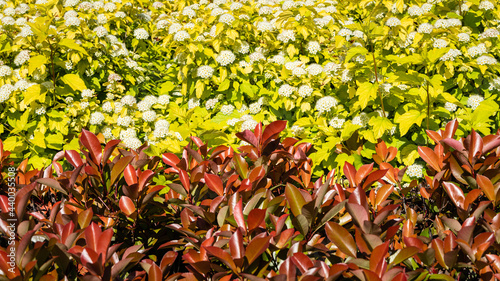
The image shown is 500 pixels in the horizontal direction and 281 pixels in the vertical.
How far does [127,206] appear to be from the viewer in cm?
152

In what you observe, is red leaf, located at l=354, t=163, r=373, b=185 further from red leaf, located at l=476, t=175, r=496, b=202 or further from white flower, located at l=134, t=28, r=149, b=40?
white flower, located at l=134, t=28, r=149, b=40

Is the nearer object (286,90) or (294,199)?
(294,199)

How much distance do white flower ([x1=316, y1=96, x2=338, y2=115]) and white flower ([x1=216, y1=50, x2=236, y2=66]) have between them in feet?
2.65

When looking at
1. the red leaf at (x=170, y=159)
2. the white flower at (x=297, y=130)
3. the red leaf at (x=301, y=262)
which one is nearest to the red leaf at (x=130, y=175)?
the red leaf at (x=170, y=159)

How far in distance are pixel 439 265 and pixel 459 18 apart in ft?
8.65

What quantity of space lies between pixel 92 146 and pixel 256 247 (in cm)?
93

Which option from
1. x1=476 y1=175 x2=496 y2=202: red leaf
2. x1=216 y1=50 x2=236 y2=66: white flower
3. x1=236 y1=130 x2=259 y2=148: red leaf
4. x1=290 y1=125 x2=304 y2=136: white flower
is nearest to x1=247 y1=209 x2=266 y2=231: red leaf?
x1=236 y1=130 x2=259 y2=148: red leaf

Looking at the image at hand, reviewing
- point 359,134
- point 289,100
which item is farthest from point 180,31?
point 359,134

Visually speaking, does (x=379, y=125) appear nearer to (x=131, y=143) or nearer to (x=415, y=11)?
(x=415, y=11)

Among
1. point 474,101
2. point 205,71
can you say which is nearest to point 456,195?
point 474,101

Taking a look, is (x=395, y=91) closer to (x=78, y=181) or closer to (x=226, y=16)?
(x=226, y=16)

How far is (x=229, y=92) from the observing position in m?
3.34

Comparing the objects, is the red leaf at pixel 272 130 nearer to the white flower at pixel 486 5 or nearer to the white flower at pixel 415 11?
the white flower at pixel 415 11

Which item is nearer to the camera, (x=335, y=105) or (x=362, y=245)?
(x=362, y=245)
